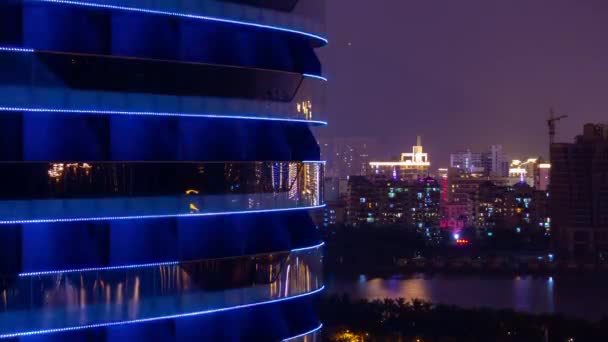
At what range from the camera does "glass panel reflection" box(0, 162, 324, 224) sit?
666 centimetres

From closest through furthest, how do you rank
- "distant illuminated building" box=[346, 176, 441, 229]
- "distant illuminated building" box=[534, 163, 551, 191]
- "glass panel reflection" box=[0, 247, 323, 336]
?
"glass panel reflection" box=[0, 247, 323, 336]
"distant illuminated building" box=[346, 176, 441, 229]
"distant illuminated building" box=[534, 163, 551, 191]

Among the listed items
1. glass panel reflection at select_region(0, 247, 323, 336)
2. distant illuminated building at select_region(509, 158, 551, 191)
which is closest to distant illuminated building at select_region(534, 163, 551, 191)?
distant illuminated building at select_region(509, 158, 551, 191)

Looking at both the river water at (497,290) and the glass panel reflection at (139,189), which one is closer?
the glass panel reflection at (139,189)

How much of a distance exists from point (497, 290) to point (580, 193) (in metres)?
20.6

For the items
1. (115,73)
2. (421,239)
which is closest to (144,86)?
(115,73)

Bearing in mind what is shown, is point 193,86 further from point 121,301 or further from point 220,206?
point 121,301

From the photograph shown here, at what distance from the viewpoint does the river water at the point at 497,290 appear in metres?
28.4

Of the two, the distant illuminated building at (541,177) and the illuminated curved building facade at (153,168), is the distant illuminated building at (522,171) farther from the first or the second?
the illuminated curved building facade at (153,168)

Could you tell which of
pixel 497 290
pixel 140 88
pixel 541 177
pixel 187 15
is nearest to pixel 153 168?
pixel 140 88

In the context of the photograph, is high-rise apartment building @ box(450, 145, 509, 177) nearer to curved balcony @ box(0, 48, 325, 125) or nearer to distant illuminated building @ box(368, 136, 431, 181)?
distant illuminated building @ box(368, 136, 431, 181)

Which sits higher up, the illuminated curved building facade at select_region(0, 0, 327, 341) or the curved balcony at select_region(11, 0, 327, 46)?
the curved balcony at select_region(11, 0, 327, 46)

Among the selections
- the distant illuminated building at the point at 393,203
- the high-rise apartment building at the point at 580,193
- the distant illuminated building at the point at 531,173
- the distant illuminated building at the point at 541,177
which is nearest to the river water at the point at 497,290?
the high-rise apartment building at the point at 580,193

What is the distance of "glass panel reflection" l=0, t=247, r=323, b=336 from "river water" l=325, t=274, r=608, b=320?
19.1 m

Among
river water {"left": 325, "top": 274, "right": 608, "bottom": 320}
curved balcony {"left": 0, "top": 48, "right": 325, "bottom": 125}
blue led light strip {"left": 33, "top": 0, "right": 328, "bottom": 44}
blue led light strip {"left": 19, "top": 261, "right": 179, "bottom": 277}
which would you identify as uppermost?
blue led light strip {"left": 33, "top": 0, "right": 328, "bottom": 44}
